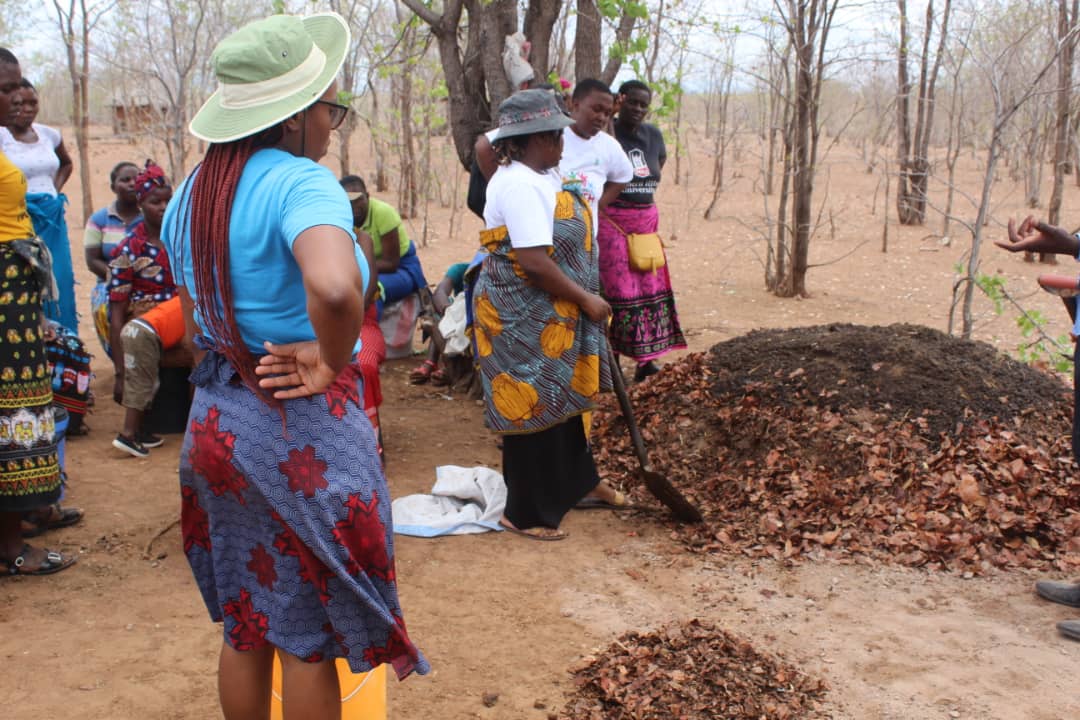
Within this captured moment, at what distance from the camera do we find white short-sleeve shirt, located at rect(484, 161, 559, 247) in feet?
10.7

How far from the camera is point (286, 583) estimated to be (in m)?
1.75

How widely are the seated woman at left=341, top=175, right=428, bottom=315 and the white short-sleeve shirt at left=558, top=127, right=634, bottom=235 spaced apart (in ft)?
3.62

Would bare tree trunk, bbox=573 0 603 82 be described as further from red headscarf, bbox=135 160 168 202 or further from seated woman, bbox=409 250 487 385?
red headscarf, bbox=135 160 168 202

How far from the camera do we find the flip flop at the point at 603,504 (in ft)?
13.3

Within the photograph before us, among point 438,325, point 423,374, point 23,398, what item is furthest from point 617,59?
point 23,398

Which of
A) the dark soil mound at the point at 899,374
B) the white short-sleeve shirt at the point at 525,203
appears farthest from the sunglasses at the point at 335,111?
the dark soil mound at the point at 899,374

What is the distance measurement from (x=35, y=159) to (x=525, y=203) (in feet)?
12.0

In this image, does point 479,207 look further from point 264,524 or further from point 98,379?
point 264,524

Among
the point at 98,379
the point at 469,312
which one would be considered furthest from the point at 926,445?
the point at 98,379

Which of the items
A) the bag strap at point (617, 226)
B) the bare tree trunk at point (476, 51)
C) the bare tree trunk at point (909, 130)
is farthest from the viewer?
the bare tree trunk at point (909, 130)

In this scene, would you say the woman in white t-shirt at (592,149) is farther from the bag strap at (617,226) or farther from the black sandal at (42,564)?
the black sandal at (42,564)

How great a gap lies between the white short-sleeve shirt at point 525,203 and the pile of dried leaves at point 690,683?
1423mm

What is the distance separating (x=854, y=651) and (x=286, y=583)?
5.86 feet

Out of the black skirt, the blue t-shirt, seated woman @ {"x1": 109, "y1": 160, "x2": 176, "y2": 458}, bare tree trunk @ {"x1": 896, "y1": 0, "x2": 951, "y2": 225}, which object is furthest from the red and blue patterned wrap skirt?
bare tree trunk @ {"x1": 896, "y1": 0, "x2": 951, "y2": 225}
